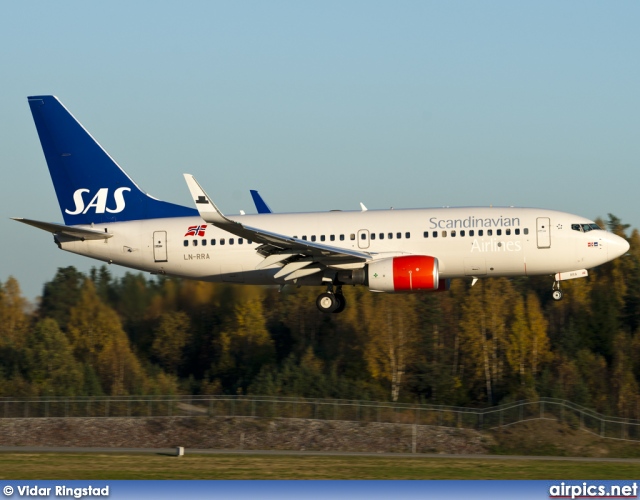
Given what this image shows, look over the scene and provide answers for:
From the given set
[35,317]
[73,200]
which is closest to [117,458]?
[73,200]

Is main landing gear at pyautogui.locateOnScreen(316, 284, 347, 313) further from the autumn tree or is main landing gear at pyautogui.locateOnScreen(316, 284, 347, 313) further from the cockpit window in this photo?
the autumn tree

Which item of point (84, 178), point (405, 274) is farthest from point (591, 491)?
point (84, 178)

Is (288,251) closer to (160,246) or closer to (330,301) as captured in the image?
(330,301)

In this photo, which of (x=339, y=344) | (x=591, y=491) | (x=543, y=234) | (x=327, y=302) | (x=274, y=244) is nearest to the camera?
(x=591, y=491)

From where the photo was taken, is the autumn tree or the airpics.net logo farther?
A: the autumn tree

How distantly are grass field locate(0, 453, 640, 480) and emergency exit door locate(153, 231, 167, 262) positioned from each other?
32.6 ft

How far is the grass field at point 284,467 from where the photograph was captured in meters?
33.8

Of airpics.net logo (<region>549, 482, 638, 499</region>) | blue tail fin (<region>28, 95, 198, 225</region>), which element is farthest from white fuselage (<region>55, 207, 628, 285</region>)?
airpics.net logo (<region>549, 482, 638, 499</region>)

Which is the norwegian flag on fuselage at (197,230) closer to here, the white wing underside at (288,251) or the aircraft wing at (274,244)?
the white wing underside at (288,251)

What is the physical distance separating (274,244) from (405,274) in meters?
5.45

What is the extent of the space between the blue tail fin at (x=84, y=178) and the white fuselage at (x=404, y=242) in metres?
1.75

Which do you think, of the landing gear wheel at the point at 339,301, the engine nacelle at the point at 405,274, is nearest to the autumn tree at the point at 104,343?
the landing gear wheel at the point at 339,301

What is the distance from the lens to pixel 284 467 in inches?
1432

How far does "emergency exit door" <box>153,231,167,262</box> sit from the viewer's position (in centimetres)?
4669
